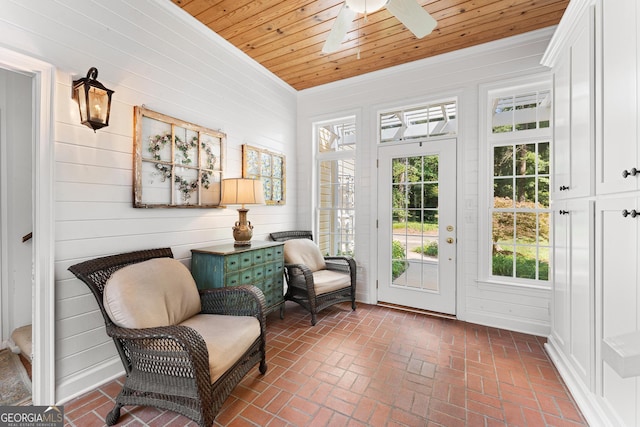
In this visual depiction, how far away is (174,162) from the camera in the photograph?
7.97 ft

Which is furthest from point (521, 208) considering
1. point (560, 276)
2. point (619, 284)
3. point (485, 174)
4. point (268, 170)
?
point (268, 170)

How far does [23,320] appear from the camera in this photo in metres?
2.45

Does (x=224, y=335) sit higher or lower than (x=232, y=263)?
lower

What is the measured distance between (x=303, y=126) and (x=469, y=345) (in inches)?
138

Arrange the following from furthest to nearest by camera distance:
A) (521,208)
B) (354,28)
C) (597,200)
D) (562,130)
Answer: (521,208) < (354,28) < (562,130) < (597,200)

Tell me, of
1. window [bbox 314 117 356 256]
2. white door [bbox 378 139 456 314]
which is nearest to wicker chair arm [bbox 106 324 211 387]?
white door [bbox 378 139 456 314]

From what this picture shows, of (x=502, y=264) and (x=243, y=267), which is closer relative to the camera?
(x=243, y=267)

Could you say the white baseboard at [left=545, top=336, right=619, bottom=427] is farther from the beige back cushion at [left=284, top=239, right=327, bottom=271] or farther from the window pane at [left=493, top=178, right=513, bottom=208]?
the beige back cushion at [left=284, top=239, right=327, bottom=271]

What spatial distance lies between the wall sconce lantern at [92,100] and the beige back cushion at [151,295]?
101 centimetres

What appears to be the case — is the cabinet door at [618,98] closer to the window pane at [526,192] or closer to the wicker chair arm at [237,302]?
the window pane at [526,192]

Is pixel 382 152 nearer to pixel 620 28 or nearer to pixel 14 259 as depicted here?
pixel 620 28

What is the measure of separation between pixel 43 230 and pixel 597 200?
3403 millimetres

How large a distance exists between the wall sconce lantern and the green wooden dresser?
1263mm

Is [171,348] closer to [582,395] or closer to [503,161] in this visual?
[582,395]
